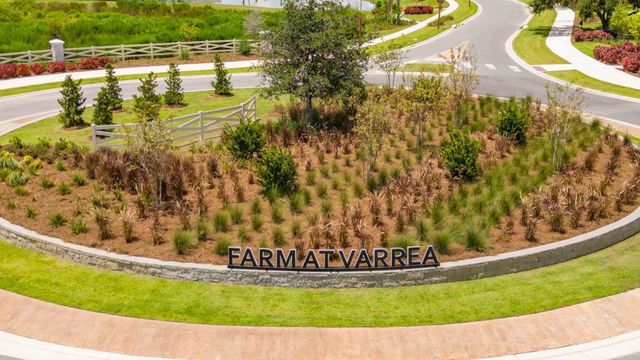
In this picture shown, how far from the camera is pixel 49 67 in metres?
44.4

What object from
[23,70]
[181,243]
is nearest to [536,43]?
[23,70]

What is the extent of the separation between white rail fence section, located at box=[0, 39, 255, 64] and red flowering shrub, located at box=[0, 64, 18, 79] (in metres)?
2.78

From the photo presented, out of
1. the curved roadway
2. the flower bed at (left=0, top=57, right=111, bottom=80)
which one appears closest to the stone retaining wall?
the curved roadway

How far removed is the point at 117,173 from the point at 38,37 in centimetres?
3426

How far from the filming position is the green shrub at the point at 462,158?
21938mm

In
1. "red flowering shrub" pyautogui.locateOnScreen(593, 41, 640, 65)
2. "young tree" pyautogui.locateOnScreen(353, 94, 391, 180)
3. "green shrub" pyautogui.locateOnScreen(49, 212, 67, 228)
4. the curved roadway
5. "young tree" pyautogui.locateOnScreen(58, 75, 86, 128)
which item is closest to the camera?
"green shrub" pyautogui.locateOnScreen(49, 212, 67, 228)

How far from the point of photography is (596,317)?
1500 cm

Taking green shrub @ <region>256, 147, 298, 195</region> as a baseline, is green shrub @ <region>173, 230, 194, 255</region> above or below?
below

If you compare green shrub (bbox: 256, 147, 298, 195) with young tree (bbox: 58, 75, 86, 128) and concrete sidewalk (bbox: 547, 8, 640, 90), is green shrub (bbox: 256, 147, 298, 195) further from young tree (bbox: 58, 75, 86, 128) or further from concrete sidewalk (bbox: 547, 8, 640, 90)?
concrete sidewalk (bbox: 547, 8, 640, 90)

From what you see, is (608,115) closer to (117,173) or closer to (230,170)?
(230,170)

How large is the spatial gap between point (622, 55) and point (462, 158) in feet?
102

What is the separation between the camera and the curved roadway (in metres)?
34.3

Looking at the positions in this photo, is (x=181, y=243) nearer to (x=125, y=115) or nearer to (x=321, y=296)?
(x=321, y=296)

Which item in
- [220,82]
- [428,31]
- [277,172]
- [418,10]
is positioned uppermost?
[418,10]
